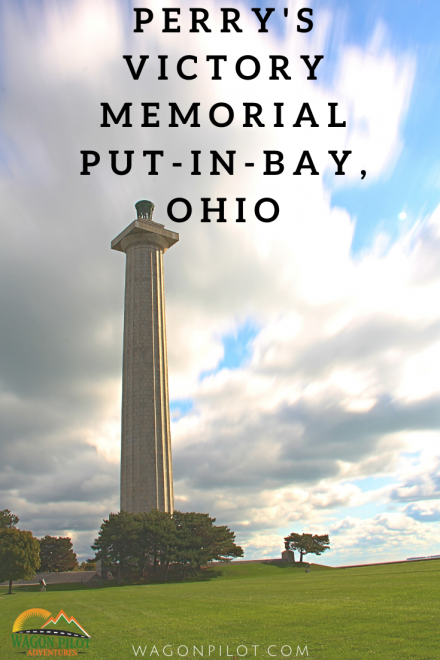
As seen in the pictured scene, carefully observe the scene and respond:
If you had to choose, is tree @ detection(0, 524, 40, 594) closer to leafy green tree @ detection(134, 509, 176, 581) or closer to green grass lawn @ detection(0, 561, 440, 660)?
leafy green tree @ detection(134, 509, 176, 581)

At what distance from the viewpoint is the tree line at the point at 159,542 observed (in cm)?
4819

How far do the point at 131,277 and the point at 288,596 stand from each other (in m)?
57.4

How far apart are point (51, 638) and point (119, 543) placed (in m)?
35.5

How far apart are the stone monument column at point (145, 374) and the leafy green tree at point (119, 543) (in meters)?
12.7

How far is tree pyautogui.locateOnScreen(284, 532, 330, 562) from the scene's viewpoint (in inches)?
2579

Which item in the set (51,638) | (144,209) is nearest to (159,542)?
(51,638)

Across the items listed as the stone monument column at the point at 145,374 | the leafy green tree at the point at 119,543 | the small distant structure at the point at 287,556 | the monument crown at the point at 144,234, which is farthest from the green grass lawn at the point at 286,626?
the monument crown at the point at 144,234

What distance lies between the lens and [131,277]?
73.0m

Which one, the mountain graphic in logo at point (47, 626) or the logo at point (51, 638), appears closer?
the logo at point (51, 638)

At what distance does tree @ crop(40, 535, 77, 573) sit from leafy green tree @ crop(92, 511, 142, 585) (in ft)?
133

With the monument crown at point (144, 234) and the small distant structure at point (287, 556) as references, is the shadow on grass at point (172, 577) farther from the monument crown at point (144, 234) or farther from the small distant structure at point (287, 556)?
the monument crown at point (144, 234)

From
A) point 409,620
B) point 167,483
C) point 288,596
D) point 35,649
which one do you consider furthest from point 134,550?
point 409,620

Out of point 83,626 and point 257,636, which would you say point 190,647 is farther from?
point 83,626

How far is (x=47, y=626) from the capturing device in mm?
17625
